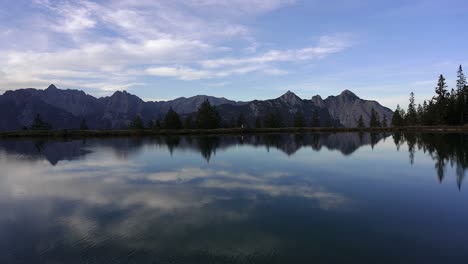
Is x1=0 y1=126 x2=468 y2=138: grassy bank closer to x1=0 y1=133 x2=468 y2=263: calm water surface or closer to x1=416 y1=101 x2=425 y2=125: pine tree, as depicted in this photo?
x1=416 y1=101 x2=425 y2=125: pine tree

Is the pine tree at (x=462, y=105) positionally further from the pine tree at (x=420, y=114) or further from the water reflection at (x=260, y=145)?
the water reflection at (x=260, y=145)

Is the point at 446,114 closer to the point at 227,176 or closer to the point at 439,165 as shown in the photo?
the point at 439,165

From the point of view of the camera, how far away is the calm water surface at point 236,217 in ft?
38.4

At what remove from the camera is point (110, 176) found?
28.8m

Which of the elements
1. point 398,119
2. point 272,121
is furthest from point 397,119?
point 272,121

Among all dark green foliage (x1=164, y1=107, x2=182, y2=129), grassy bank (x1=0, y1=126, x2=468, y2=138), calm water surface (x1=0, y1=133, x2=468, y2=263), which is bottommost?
calm water surface (x1=0, y1=133, x2=468, y2=263)

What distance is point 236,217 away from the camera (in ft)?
52.6

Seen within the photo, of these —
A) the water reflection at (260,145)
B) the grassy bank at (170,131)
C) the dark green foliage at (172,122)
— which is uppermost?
the dark green foliage at (172,122)

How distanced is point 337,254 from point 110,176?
2299 centimetres

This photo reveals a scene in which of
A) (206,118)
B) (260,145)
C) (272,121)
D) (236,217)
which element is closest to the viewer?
(236,217)

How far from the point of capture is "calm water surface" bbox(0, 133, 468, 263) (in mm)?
11719

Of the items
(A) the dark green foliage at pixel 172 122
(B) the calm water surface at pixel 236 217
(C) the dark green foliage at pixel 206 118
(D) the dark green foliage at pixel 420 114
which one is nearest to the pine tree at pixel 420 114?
(D) the dark green foliage at pixel 420 114

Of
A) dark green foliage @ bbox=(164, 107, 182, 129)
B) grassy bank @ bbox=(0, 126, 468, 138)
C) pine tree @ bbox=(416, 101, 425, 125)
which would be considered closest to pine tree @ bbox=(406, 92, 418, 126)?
pine tree @ bbox=(416, 101, 425, 125)

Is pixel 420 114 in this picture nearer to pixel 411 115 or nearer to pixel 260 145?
pixel 411 115
